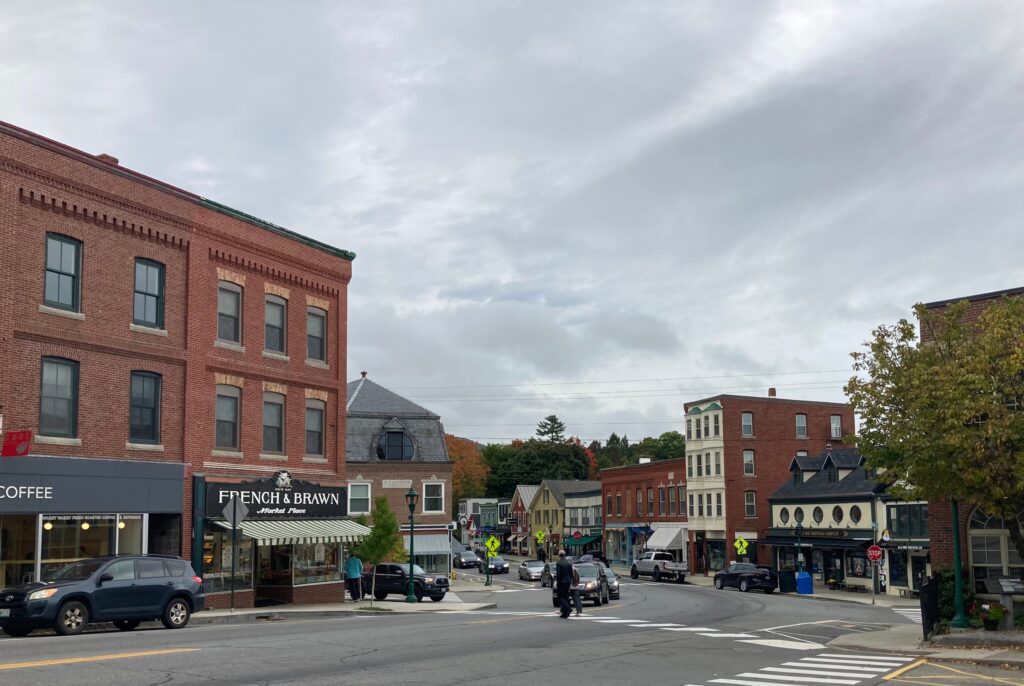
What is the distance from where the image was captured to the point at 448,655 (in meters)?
17.3

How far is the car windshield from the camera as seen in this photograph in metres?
20.8

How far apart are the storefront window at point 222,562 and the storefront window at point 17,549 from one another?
19.4ft

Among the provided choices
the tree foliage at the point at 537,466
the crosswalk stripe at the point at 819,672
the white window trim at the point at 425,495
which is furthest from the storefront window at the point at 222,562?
the tree foliage at the point at 537,466

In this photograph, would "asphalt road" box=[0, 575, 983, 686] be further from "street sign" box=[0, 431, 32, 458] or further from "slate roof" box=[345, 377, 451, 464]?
"slate roof" box=[345, 377, 451, 464]

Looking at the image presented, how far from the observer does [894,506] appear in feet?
180

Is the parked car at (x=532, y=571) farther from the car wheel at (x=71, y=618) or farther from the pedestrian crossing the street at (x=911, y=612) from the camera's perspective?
the car wheel at (x=71, y=618)

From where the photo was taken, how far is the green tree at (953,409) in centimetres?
2084

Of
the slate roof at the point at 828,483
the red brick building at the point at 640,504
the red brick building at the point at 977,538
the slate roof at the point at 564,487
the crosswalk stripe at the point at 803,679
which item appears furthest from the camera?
the slate roof at the point at 564,487

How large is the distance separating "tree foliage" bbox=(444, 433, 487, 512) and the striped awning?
92.7 m

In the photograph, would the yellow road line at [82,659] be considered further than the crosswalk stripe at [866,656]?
No

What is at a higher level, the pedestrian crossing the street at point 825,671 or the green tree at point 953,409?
the green tree at point 953,409

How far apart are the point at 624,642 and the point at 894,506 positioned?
38.6 metres

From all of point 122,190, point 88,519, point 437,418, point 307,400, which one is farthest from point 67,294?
point 437,418

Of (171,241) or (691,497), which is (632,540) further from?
(171,241)
